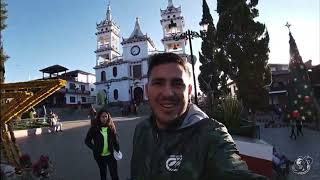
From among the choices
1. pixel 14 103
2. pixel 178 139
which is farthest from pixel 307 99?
pixel 178 139

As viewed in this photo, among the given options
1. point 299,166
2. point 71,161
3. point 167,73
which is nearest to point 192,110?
point 167,73

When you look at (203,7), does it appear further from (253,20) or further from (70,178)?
(70,178)

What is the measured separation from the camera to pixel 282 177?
23.5ft

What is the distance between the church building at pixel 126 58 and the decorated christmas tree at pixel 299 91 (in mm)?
33223

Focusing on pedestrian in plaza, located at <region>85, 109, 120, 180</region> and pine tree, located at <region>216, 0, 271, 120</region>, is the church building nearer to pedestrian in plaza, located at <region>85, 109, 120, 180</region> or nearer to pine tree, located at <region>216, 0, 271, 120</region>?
pine tree, located at <region>216, 0, 271, 120</region>

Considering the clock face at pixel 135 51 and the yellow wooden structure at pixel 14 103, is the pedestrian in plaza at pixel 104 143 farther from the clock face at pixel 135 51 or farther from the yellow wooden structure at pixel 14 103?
the clock face at pixel 135 51

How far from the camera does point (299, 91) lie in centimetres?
2505

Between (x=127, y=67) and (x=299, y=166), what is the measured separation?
55.8m

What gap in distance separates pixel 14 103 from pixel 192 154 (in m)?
6.04

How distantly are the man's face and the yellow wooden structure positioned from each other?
4447 mm

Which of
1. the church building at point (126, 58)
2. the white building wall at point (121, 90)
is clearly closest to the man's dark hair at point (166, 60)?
the church building at point (126, 58)

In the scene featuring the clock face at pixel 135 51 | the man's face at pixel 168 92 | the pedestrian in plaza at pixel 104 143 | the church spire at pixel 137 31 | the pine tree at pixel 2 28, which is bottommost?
the pedestrian in plaza at pixel 104 143

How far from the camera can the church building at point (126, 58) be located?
6206 cm

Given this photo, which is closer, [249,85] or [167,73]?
[167,73]
